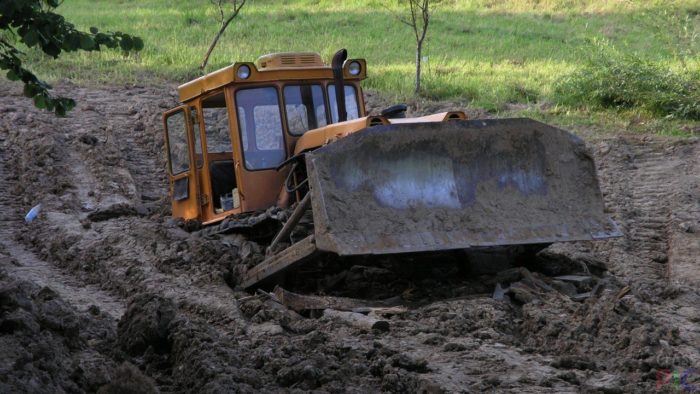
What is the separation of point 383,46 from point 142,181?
1044cm

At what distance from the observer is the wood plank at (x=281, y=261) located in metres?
7.48

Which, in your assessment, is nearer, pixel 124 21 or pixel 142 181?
pixel 142 181

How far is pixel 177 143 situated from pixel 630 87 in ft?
27.3

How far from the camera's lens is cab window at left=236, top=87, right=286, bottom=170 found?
9.10 metres

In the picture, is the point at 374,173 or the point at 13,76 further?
the point at 374,173

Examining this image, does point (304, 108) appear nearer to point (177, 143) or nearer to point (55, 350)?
point (177, 143)

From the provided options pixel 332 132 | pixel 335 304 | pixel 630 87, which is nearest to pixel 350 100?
pixel 332 132

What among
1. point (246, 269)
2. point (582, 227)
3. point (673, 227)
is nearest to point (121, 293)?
point (246, 269)

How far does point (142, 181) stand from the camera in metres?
15.0

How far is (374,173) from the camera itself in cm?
743

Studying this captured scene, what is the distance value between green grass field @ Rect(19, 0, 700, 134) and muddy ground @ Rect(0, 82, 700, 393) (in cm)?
364

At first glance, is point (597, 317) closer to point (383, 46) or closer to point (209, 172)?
point (209, 172)

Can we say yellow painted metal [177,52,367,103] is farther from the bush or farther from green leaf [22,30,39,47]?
the bush

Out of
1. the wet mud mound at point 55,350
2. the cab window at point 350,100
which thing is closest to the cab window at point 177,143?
the cab window at point 350,100
